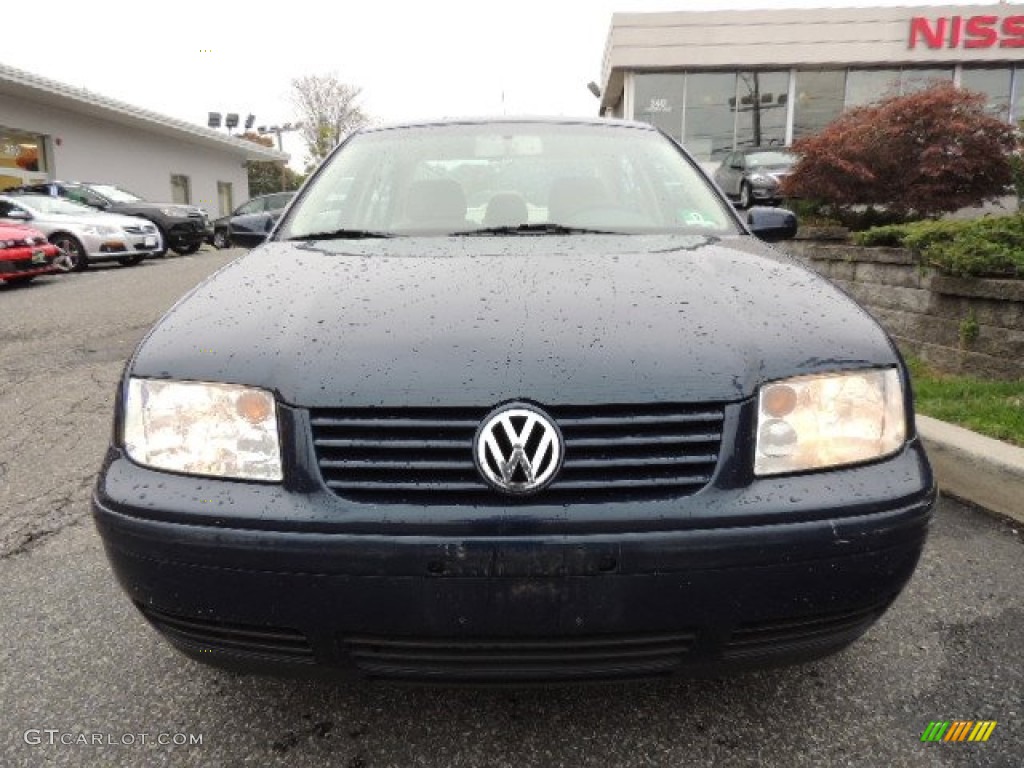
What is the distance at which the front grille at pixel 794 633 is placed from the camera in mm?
1416

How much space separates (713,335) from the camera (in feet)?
4.99

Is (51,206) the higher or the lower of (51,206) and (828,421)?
the higher

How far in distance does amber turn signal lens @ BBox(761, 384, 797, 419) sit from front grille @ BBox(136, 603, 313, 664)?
95cm

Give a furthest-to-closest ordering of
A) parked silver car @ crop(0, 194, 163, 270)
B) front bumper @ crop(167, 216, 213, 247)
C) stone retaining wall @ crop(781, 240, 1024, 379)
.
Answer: front bumper @ crop(167, 216, 213, 247)
parked silver car @ crop(0, 194, 163, 270)
stone retaining wall @ crop(781, 240, 1024, 379)

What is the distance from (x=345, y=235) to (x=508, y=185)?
62 centimetres

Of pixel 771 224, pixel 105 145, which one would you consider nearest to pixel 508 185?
pixel 771 224

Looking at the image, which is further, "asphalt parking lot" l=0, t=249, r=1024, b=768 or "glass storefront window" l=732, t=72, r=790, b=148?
"glass storefront window" l=732, t=72, r=790, b=148

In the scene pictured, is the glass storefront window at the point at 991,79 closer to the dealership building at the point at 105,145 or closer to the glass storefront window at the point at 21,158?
the dealership building at the point at 105,145

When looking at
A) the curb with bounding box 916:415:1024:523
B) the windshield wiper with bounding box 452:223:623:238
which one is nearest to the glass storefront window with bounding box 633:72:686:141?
the curb with bounding box 916:415:1024:523

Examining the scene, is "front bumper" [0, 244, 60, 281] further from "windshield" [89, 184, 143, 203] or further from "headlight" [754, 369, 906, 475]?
"headlight" [754, 369, 906, 475]

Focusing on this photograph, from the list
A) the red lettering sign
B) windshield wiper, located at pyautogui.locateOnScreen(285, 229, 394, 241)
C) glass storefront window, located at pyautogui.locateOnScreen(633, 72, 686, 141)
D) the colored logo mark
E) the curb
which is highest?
the red lettering sign

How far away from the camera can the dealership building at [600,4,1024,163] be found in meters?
18.8

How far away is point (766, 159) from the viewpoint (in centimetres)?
1358

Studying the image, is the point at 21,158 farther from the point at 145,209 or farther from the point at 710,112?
the point at 710,112
